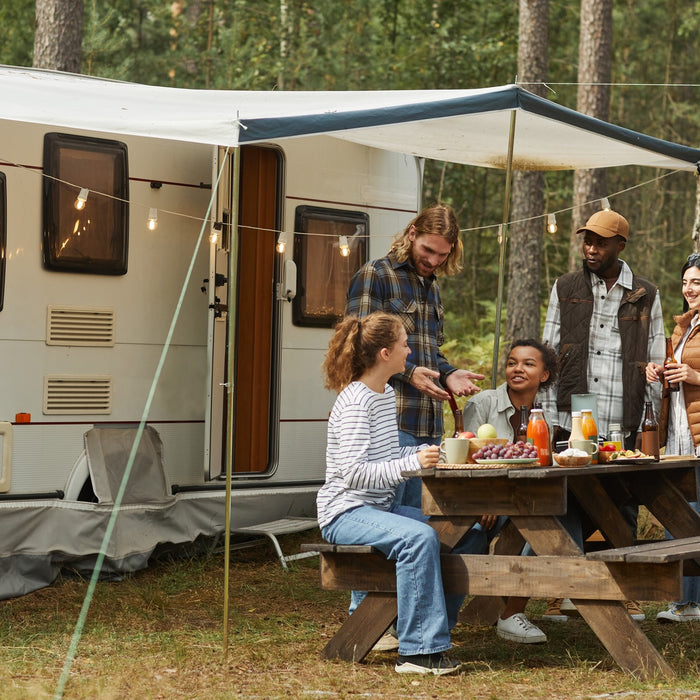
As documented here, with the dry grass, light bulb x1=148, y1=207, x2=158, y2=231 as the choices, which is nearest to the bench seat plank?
the dry grass

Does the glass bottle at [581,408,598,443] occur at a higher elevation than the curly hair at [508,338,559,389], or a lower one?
lower

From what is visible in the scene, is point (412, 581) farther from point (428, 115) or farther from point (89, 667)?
point (428, 115)

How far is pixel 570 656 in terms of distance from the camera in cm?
455

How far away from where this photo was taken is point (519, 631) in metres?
4.86

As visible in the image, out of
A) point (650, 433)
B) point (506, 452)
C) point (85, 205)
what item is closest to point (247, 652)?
point (506, 452)

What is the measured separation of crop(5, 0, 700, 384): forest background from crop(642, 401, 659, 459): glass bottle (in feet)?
32.3

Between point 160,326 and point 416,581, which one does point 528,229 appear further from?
point 416,581

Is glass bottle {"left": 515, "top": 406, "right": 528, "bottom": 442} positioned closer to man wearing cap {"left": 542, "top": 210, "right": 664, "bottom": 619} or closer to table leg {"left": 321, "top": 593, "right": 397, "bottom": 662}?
man wearing cap {"left": 542, "top": 210, "right": 664, "bottom": 619}

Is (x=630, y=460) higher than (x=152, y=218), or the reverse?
(x=152, y=218)

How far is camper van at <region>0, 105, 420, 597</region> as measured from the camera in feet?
19.2

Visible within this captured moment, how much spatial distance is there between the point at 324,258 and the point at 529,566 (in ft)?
10.2

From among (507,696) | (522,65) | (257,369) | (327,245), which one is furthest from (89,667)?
(522,65)

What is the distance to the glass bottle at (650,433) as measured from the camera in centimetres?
480

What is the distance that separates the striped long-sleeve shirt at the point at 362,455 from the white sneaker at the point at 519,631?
2.81ft
